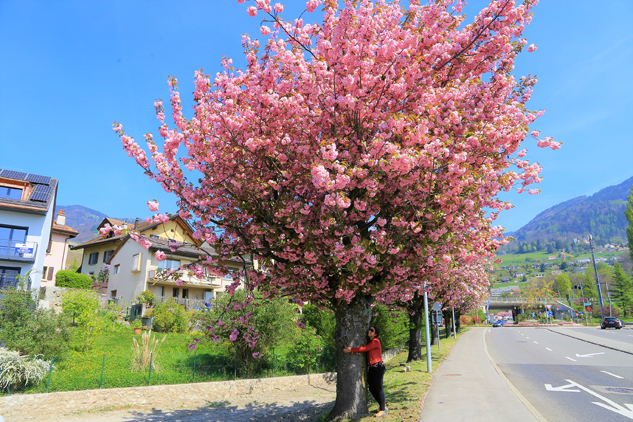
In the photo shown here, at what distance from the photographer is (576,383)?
13.2 meters

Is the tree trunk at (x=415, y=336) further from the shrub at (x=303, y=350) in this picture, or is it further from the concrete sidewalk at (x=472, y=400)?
the shrub at (x=303, y=350)

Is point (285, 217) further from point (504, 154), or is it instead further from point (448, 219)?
point (504, 154)

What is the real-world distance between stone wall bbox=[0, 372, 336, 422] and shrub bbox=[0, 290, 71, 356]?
242 centimetres

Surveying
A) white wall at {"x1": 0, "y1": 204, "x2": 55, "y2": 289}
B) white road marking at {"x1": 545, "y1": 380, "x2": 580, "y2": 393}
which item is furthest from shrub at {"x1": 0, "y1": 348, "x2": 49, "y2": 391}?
white wall at {"x1": 0, "y1": 204, "x2": 55, "y2": 289}

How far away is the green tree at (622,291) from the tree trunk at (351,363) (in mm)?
97991

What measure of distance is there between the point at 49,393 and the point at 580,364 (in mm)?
21168

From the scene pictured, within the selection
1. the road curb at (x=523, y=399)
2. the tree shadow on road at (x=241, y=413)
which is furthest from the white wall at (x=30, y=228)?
the road curb at (x=523, y=399)

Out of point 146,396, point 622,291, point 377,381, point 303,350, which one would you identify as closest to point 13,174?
point 146,396

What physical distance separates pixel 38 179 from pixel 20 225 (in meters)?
4.38

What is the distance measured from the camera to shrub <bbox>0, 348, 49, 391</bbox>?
12.5m

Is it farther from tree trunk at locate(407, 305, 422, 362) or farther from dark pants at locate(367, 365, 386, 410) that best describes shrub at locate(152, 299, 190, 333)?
dark pants at locate(367, 365, 386, 410)

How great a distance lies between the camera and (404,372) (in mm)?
17484

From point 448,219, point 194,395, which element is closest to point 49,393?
point 194,395

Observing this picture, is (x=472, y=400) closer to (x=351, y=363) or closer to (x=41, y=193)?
(x=351, y=363)
